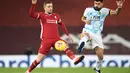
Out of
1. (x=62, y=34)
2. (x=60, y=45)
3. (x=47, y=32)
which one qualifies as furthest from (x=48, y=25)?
(x=62, y=34)

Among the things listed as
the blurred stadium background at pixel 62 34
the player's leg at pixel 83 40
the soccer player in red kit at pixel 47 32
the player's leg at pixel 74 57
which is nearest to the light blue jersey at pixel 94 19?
the player's leg at pixel 83 40

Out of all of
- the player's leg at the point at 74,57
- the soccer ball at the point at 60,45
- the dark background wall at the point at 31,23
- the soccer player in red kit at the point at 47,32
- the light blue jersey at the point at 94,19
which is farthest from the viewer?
the dark background wall at the point at 31,23

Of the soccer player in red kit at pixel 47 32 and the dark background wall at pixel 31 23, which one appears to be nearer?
the soccer player in red kit at pixel 47 32

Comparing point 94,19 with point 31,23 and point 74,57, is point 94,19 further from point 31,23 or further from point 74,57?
point 31,23

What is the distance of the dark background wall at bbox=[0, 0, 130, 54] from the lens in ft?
42.7

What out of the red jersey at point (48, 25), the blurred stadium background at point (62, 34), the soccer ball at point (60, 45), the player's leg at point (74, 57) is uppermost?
the red jersey at point (48, 25)

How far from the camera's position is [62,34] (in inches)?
516

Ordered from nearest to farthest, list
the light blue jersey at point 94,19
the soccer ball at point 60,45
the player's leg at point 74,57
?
the player's leg at point 74,57, the soccer ball at point 60,45, the light blue jersey at point 94,19

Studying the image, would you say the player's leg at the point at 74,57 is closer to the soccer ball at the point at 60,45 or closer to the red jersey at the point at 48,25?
the soccer ball at the point at 60,45

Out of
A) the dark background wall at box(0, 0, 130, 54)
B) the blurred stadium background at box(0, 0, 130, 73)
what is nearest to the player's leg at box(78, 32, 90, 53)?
the blurred stadium background at box(0, 0, 130, 73)

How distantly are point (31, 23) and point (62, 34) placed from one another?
0.86 meters

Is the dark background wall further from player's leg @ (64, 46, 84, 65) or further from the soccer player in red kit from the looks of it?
player's leg @ (64, 46, 84, 65)

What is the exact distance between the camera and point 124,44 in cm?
1302

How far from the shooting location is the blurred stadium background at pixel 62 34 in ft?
42.3
